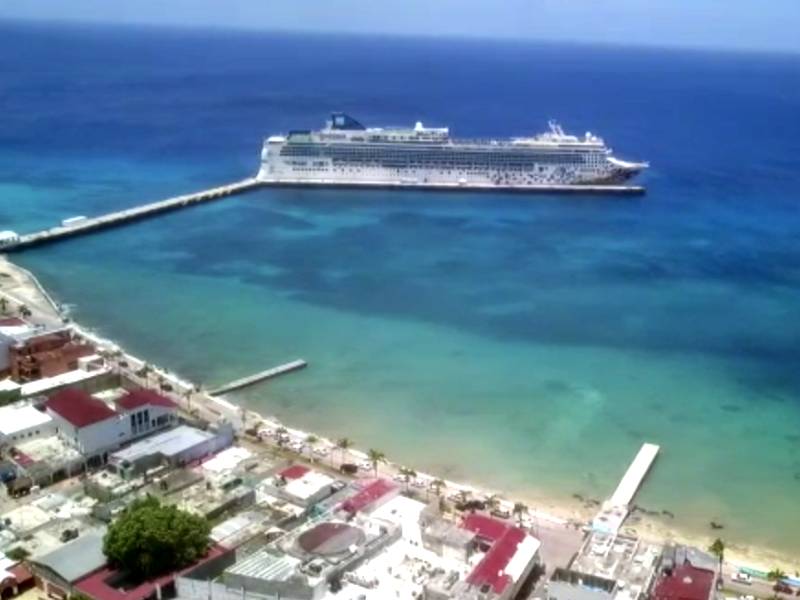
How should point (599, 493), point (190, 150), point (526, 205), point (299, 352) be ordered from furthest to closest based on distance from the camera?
point (190, 150) < point (526, 205) < point (299, 352) < point (599, 493)

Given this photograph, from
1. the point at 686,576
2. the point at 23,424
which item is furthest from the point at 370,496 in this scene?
the point at 23,424

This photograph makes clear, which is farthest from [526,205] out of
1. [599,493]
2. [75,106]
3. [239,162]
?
[75,106]

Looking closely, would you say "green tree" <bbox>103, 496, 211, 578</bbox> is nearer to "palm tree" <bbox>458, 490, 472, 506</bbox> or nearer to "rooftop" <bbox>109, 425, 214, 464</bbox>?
"rooftop" <bbox>109, 425, 214, 464</bbox>

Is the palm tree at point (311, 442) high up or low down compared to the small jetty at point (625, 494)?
up

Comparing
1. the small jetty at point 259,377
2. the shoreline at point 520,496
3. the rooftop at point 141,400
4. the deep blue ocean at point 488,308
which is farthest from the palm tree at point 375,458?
the small jetty at point 259,377

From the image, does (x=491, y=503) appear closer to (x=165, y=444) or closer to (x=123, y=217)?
(x=165, y=444)

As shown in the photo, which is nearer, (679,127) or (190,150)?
(190,150)

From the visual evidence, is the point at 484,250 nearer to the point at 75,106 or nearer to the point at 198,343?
the point at 198,343

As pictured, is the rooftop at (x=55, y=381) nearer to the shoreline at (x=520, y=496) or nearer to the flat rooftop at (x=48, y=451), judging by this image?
the shoreline at (x=520, y=496)

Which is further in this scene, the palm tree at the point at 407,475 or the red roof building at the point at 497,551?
the palm tree at the point at 407,475
